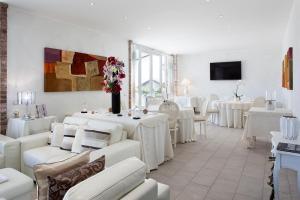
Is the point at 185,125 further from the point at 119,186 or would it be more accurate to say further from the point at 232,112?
the point at 119,186

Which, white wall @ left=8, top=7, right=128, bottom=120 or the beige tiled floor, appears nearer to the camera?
the beige tiled floor

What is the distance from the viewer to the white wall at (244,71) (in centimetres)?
862

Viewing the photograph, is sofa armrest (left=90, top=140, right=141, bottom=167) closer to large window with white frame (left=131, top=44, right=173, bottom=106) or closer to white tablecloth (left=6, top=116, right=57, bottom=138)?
white tablecloth (left=6, top=116, right=57, bottom=138)

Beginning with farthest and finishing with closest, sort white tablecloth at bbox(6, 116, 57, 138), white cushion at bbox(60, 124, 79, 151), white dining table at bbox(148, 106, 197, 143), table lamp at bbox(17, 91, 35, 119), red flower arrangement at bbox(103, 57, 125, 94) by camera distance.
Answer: white dining table at bbox(148, 106, 197, 143)
table lamp at bbox(17, 91, 35, 119)
white tablecloth at bbox(6, 116, 57, 138)
red flower arrangement at bbox(103, 57, 125, 94)
white cushion at bbox(60, 124, 79, 151)

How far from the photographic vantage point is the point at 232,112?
23.0ft

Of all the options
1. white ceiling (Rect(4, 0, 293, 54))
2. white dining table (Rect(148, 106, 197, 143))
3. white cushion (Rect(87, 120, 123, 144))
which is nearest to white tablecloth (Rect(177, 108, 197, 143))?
white dining table (Rect(148, 106, 197, 143))

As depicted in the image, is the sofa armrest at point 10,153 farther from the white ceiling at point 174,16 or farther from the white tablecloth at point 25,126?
the white ceiling at point 174,16

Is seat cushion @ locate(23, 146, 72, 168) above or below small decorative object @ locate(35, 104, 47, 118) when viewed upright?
below

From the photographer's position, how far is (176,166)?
3715 millimetres

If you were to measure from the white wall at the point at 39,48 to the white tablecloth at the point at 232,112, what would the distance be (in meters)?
4.01

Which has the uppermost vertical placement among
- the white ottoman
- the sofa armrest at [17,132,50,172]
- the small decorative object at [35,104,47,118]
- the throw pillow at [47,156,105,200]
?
the small decorative object at [35,104,47,118]

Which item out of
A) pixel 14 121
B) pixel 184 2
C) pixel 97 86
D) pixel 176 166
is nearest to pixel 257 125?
pixel 176 166

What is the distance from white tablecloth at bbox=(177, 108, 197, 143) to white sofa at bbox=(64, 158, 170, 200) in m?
3.65

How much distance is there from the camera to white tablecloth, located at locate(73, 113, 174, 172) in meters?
3.27
